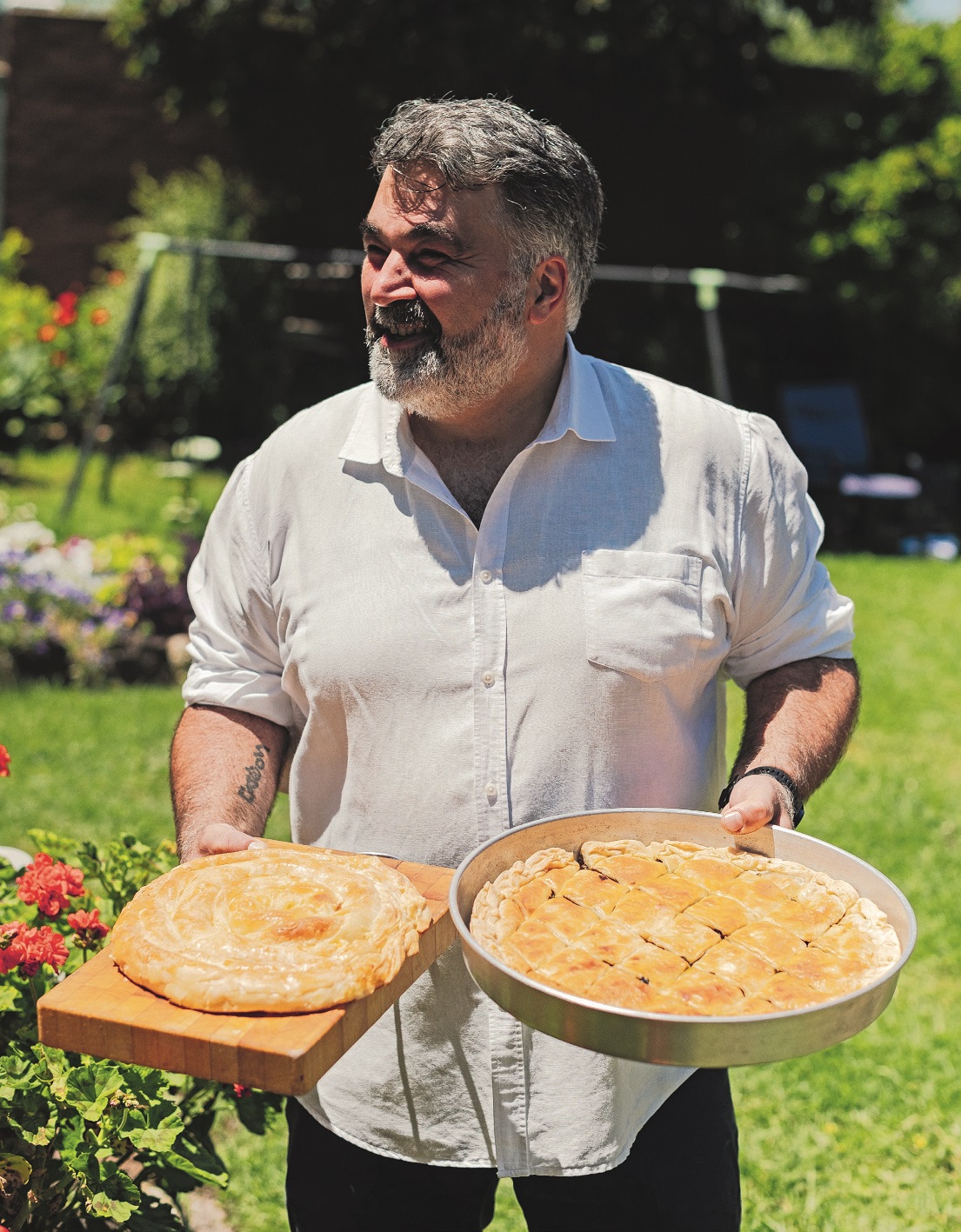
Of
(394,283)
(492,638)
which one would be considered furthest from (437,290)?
(492,638)

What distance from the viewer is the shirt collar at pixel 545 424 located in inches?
80.2

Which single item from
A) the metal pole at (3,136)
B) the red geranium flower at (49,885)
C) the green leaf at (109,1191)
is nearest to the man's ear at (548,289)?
the red geranium flower at (49,885)

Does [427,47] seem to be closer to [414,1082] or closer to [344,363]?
[344,363]

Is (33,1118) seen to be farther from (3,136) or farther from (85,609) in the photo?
(3,136)

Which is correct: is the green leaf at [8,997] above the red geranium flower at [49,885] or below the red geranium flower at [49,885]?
below

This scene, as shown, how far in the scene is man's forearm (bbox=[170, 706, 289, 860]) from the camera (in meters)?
2.01

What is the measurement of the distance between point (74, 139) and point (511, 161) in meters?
12.8

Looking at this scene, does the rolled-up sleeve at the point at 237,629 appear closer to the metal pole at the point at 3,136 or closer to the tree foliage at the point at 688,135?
the tree foliage at the point at 688,135

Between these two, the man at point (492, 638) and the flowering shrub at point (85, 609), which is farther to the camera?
the flowering shrub at point (85, 609)

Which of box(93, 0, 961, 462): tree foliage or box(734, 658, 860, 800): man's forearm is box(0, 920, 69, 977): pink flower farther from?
box(93, 0, 961, 462): tree foliage


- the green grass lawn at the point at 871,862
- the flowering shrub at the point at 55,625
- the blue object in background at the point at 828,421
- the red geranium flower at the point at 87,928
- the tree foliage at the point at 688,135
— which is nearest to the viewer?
the red geranium flower at the point at 87,928

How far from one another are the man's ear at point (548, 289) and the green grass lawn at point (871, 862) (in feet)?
4.61

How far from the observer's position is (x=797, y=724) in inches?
81.2

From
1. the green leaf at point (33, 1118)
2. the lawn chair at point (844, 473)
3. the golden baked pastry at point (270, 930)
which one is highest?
the golden baked pastry at point (270, 930)
